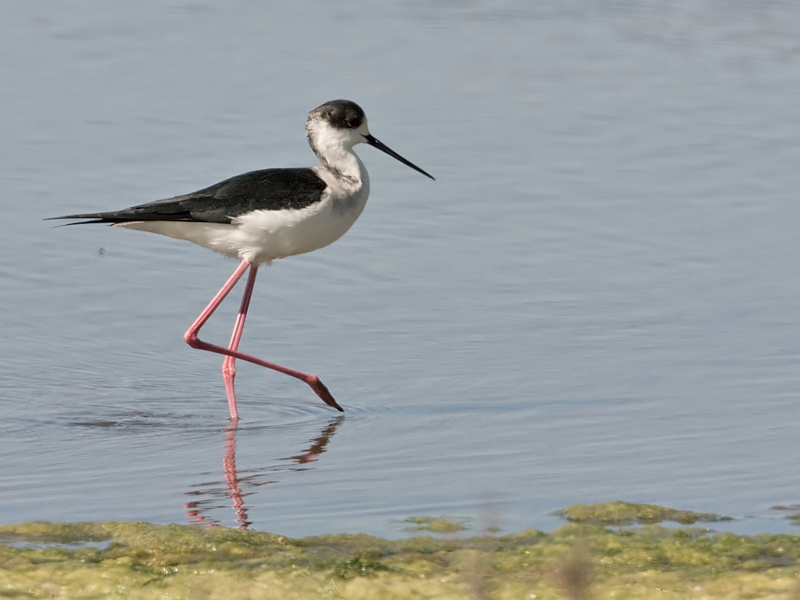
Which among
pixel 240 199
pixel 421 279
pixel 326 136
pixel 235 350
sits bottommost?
pixel 235 350

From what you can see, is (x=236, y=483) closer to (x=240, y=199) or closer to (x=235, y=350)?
(x=235, y=350)

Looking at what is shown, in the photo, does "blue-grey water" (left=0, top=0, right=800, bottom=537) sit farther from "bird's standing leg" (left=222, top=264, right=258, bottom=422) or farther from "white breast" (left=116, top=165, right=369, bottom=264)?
"white breast" (left=116, top=165, right=369, bottom=264)

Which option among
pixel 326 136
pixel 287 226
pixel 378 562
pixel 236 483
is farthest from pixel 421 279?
pixel 378 562

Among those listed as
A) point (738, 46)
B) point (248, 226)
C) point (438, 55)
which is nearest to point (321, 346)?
point (248, 226)

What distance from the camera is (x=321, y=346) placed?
6289mm

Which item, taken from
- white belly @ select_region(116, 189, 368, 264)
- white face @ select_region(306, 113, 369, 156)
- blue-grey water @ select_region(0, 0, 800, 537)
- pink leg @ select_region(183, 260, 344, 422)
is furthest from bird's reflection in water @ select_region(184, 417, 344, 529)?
white face @ select_region(306, 113, 369, 156)

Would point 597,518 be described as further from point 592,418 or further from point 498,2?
point 498,2

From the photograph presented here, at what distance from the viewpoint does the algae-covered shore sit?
3633mm

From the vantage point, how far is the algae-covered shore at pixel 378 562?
143 inches

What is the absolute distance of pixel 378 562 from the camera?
379cm

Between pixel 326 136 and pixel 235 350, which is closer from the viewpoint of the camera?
pixel 235 350

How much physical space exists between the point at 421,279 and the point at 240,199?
1.22m

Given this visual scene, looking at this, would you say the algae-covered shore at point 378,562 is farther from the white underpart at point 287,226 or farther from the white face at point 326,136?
the white face at point 326,136

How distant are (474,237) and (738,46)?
459 cm
